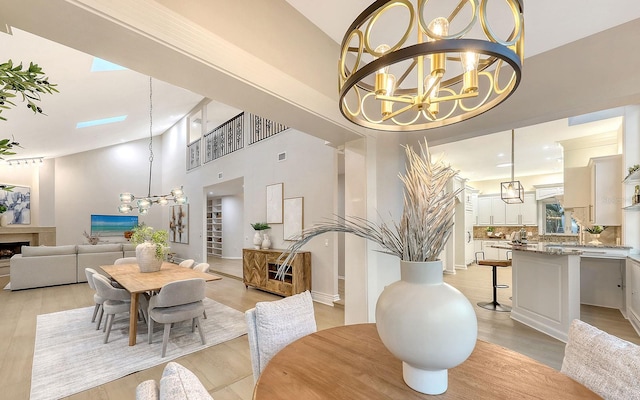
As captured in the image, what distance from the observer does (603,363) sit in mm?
1005

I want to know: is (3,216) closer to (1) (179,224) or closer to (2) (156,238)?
(1) (179,224)

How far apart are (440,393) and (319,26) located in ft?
8.24

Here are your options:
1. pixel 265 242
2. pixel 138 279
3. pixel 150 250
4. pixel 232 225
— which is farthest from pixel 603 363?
pixel 232 225

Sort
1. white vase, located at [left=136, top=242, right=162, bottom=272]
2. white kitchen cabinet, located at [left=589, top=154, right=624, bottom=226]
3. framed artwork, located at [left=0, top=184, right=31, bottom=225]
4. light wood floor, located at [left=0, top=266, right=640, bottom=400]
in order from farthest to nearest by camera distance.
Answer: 1. framed artwork, located at [left=0, top=184, right=31, bottom=225]
2. white kitchen cabinet, located at [left=589, top=154, right=624, bottom=226]
3. white vase, located at [left=136, top=242, right=162, bottom=272]
4. light wood floor, located at [left=0, top=266, right=640, bottom=400]

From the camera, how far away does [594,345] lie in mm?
1052

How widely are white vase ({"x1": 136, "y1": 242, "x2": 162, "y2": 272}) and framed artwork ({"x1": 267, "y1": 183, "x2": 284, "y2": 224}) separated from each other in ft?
8.21

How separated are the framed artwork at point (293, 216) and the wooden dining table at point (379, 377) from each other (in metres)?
4.22

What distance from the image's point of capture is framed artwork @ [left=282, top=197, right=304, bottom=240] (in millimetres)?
5574

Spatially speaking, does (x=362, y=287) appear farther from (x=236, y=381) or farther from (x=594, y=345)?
(x=594, y=345)

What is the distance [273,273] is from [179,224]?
20.8 ft

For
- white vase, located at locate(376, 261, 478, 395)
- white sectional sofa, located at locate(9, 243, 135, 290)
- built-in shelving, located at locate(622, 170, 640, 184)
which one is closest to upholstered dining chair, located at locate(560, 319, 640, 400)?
white vase, located at locate(376, 261, 478, 395)

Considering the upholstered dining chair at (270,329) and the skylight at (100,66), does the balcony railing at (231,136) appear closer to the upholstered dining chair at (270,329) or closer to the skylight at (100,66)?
the skylight at (100,66)

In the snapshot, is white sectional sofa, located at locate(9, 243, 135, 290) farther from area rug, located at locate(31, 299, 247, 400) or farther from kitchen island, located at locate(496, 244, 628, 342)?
kitchen island, located at locate(496, 244, 628, 342)

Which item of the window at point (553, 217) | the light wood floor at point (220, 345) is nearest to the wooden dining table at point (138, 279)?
the light wood floor at point (220, 345)
